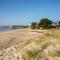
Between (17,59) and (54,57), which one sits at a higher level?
(54,57)

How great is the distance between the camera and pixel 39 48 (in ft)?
20.7

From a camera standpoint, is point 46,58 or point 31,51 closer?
point 46,58

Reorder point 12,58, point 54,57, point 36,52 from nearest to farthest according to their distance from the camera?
point 54,57 < point 36,52 < point 12,58

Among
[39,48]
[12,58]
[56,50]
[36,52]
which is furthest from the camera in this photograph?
[12,58]

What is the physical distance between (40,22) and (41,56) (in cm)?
4567

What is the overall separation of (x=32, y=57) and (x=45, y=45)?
4.25ft

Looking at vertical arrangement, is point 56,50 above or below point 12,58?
above

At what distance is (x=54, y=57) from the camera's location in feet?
16.9

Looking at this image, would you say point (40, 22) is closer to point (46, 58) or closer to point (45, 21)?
point (45, 21)

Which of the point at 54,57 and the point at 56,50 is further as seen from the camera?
the point at 56,50

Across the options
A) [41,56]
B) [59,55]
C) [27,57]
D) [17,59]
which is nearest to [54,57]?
[59,55]

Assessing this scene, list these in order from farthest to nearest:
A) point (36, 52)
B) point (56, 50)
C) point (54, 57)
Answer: point (36, 52) < point (56, 50) < point (54, 57)

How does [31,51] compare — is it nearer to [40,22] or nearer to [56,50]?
[56,50]

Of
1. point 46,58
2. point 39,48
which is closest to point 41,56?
point 46,58
